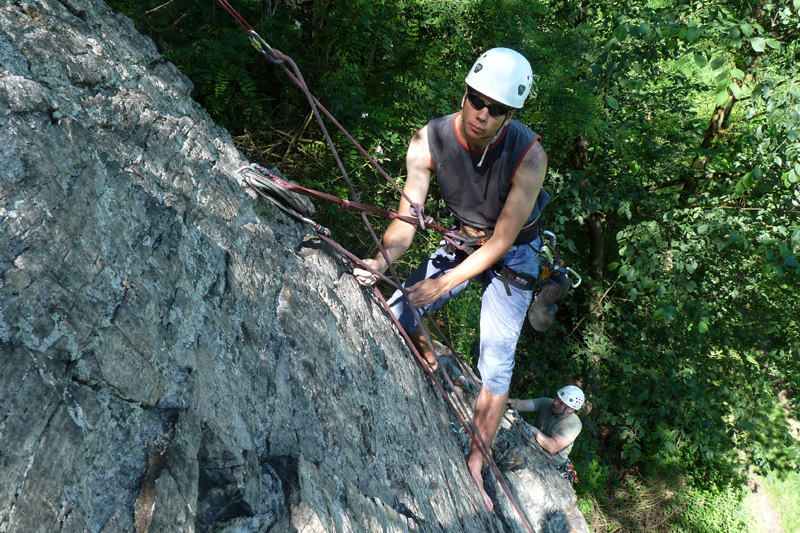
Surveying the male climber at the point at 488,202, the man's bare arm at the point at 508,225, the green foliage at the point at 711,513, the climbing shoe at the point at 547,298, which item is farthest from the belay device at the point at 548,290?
the green foliage at the point at 711,513

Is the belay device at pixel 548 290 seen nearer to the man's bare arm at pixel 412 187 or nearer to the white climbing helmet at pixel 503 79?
the man's bare arm at pixel 412 187

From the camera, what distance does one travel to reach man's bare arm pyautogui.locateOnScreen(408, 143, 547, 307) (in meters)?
2.50

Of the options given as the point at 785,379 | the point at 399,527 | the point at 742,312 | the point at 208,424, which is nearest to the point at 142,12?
the point at 208,424

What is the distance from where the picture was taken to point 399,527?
1.85m

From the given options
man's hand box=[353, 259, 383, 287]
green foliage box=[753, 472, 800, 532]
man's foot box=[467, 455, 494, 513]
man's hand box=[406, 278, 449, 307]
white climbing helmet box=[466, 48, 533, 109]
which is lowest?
green foliage box=[753, 472, 800, 532]

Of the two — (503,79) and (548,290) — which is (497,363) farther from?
(503,79)

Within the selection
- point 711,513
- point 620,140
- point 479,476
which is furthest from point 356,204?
point 711,513

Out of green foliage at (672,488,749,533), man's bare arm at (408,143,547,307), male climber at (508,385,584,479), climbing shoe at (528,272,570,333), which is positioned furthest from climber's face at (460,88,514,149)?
green foliage at (672,488,749,533)

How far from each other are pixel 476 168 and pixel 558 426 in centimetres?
340

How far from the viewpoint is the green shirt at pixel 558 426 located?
4.85m

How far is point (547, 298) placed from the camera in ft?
10.4

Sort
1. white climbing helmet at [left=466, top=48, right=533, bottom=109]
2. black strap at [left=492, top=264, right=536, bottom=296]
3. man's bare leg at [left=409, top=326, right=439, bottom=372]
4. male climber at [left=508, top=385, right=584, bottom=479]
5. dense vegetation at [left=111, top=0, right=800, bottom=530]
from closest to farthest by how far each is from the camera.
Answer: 1. white climbing helmet at [left=466, top=48, right=533, bottom=109]
2. black strap at [left=492, top=264, right=536, bottom=296]
3. man's bare leg at [left=409, top=326, right=439, bottom=372]
4. dense vegetation at [left=111, top=0, right=800, bottom=530]
5. male climber at [left=508, top=385, right=584, bottom=479]

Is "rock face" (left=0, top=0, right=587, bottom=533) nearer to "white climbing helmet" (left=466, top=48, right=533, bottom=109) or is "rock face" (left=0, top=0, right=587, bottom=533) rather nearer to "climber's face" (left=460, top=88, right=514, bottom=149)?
"climber's face" (left=460, top=88, right=514, bottom=149)

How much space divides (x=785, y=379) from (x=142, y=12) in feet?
22.9
